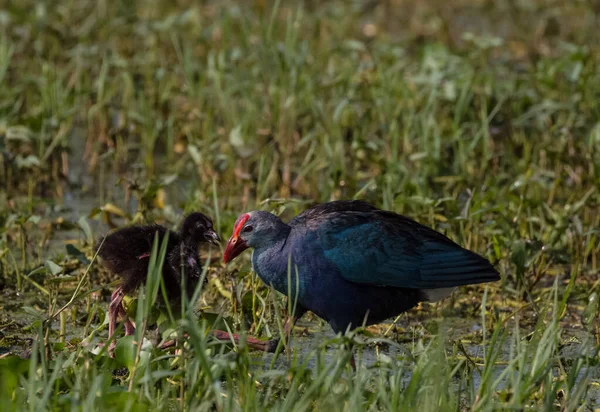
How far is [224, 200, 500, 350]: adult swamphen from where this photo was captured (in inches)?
175

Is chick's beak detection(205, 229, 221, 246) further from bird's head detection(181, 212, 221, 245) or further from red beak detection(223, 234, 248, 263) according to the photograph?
red beak detection(223, 234, 248, 263)

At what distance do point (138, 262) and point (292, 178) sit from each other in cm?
242

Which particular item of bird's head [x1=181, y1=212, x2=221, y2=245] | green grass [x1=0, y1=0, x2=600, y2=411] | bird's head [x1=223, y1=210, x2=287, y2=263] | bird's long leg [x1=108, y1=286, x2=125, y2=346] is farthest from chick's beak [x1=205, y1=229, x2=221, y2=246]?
bird's long leg [x1=108, y1=286, x2=125, y2=346]

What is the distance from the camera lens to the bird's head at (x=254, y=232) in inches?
179

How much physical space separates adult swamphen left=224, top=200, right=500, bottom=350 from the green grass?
0.61ft

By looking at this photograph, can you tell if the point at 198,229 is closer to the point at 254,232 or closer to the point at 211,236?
the point at 211,236

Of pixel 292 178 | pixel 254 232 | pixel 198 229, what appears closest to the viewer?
pixel 254 232

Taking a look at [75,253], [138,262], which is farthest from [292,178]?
[138,262]

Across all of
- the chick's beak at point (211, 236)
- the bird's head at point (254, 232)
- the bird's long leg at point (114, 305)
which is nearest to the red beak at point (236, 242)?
the bird's head at point (254, 232)

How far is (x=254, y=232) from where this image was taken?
4.59 metres

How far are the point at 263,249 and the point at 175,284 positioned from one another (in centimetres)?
46

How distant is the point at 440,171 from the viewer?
21.4ft

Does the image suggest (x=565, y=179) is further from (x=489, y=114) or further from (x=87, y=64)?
(x=87, y=64)

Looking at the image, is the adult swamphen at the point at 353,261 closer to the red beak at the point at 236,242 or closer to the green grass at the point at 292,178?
the red beak at the point at 236,242
